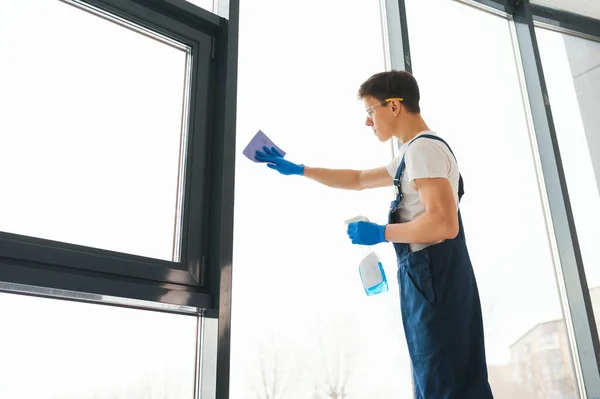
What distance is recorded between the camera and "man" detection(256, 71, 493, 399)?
53.9 inches

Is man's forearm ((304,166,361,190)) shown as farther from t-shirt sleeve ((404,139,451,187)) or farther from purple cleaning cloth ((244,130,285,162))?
t-shirt sleeve ((404,139,451,187))

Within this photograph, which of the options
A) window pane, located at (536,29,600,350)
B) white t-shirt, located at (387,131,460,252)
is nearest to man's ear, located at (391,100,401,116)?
white t-shirt, located at (387,131,460,252)

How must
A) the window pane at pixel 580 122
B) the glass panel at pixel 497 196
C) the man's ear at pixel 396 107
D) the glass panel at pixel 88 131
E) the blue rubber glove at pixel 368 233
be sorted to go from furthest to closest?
1. the window pane at pixel 580 122
2. the glass panel at pixel 497 196
3. the man's ear at pixel 396 107
4. the blue rubber glove at pixel 368 233
5. the glass panel at pixel 88 131

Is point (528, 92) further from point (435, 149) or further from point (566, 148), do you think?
point (435, 149)

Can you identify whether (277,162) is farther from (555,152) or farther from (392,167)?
(555,152)

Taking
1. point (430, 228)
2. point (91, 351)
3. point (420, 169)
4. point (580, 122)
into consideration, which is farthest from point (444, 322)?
point (580, 122)

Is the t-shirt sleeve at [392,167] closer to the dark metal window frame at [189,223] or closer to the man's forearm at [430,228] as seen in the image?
the man's forearm at [430,228]

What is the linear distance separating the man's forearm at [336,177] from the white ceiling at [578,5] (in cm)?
206

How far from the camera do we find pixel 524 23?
10.2 ft

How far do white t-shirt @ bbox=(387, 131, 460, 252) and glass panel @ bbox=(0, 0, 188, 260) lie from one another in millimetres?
671

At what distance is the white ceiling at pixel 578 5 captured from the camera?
3207mm

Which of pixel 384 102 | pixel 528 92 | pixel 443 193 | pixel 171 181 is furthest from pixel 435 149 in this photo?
pixel 528 92

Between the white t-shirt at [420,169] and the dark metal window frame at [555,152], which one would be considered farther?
the dark metal window frame at [555,152]

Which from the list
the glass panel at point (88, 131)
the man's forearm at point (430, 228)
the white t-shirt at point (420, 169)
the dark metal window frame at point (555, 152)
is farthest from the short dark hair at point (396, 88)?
the dark metal window frame at point (555, 152)
